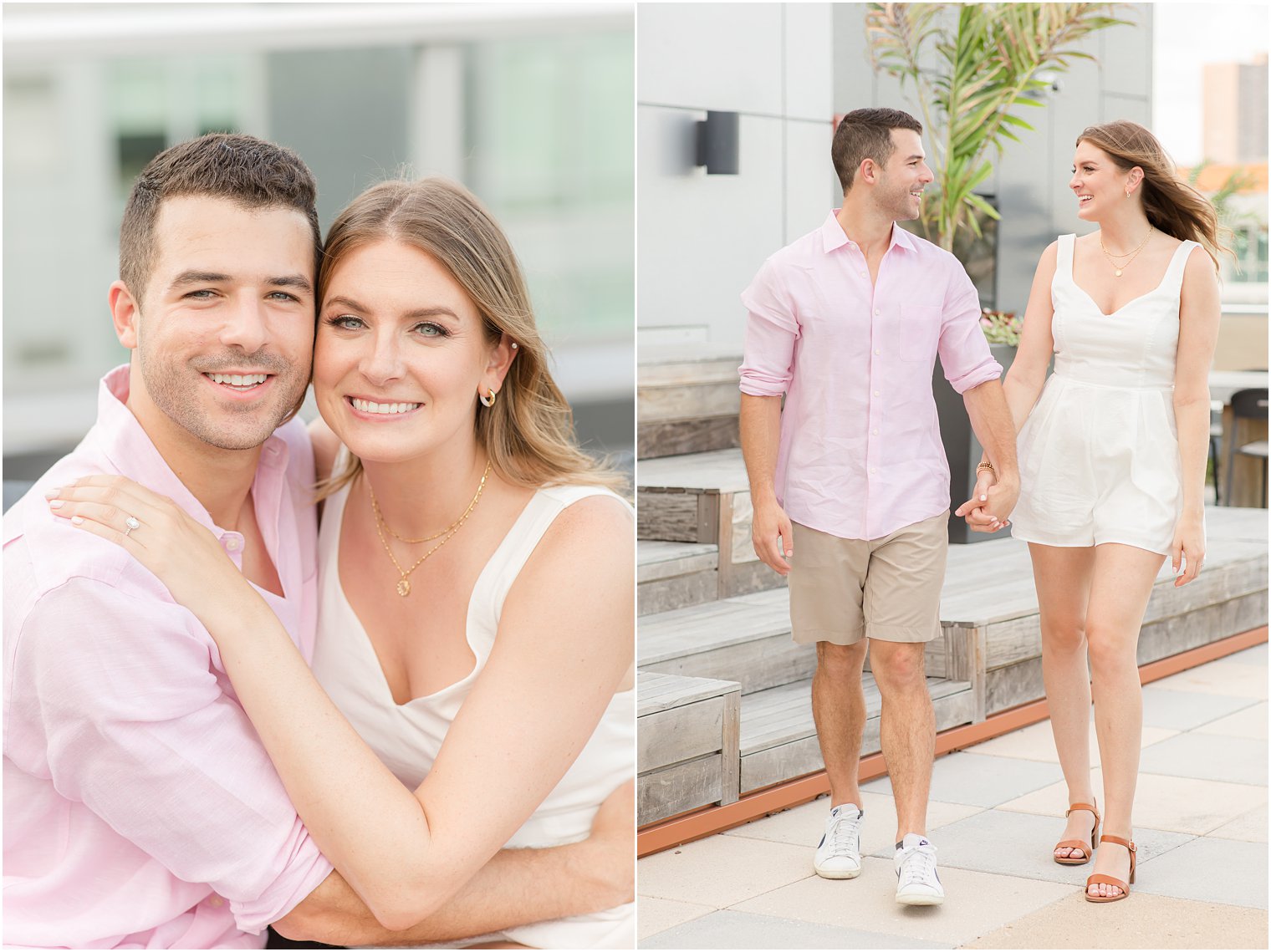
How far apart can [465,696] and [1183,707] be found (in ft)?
9.76

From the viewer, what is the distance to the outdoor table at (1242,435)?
676cm

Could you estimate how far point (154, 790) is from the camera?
2.07m

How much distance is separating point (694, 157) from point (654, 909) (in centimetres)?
177

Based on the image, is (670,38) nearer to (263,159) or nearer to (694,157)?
(694,157)

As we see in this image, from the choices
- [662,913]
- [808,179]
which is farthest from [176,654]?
[808,179]

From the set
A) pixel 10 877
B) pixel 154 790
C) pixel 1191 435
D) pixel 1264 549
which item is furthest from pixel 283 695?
pixel 1264 549

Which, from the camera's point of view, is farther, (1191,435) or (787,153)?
(787,153)

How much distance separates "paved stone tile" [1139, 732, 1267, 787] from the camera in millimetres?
3787

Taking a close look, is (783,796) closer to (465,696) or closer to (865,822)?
(865,822)

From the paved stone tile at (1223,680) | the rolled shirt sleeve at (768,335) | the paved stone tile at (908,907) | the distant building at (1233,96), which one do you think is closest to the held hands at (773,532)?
the rolled shirt sleeve at (768,335)

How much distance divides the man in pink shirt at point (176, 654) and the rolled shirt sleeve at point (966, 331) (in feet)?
3.96

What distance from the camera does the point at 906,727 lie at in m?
2.90

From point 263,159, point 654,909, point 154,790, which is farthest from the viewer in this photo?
point 654,909

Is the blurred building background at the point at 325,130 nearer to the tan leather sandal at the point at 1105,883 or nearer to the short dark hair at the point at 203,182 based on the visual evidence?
the short dark hair at the point at 203,182
